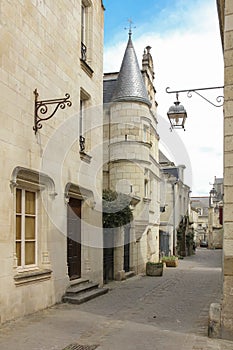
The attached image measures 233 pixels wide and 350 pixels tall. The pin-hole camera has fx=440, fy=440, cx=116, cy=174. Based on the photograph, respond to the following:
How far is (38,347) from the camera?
596cm

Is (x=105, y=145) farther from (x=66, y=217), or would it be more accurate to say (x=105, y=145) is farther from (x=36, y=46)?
(x=36, y=46)

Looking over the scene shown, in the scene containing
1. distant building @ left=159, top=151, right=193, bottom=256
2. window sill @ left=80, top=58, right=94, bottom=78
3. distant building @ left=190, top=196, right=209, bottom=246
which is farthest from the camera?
distant building @ left=190, top=196, right=209, bottom=246

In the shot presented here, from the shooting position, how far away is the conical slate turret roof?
1769 centimetres

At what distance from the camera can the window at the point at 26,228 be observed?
8297 millimetres

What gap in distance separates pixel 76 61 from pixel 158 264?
1003 centimetres

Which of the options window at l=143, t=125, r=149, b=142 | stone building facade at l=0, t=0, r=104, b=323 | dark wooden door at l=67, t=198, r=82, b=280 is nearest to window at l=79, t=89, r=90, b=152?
stone building facade at l=0, t=0, r=104, b=323

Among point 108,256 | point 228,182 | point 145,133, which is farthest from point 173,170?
point 228,182

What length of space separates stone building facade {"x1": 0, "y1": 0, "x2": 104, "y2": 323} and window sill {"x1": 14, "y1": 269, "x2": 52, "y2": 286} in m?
0.02

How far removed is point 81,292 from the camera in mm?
10398

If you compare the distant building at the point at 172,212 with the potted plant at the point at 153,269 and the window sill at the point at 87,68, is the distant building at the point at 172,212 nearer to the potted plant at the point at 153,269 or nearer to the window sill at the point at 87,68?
the potted plant at the point at 153,269

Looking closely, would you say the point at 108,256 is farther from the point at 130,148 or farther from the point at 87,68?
the point at 87,68

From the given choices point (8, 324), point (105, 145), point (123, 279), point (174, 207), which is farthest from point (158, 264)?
point (174, 207)

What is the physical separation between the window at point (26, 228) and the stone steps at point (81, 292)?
1355mm

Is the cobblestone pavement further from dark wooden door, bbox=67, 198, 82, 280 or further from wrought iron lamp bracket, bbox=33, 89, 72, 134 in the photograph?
wrought iron lamp bracket, bbox=33, 89, 72, 134
